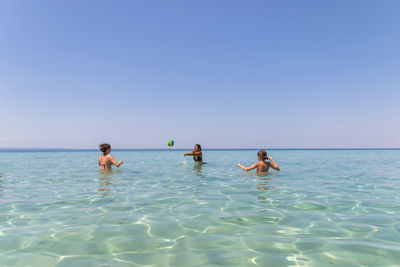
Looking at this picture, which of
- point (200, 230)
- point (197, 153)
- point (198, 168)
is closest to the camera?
point (200, 230)

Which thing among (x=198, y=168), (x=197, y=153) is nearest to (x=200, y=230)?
(x=198, y=168)

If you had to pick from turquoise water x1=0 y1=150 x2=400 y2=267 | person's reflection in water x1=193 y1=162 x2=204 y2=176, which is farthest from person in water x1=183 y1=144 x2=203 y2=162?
turquoise water x1=0 y1=150 x2=400 y2=267

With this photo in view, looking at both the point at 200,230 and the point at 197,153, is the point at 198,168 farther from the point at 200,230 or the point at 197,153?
the point at 200,230

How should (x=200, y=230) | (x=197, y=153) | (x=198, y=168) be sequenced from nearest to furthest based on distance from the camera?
1. (x=200, y=230)
2. (x=198, y=168)
3. (x=197, y=153)

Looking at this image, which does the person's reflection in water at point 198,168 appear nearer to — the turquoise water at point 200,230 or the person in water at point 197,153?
the person in water at point 197,153

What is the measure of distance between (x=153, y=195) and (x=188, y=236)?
3760mm

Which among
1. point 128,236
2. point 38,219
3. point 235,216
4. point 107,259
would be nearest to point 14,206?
point 38,219

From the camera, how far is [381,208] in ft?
19.6

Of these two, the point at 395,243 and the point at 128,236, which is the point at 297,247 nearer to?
the point at 395,243

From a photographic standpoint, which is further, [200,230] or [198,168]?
[198,168]

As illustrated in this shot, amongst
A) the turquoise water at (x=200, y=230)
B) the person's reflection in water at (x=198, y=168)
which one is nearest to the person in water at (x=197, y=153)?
the person's reflection in water at (x=198, y=168)

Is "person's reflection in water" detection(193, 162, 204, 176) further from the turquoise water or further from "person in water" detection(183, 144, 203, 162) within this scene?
the turquoise water

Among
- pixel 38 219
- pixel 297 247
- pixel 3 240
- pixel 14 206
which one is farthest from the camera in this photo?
pixel 14 206

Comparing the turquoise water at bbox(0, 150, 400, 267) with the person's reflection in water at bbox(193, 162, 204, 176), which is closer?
the turquoise water at bbox(0, 150, 400, 267)
